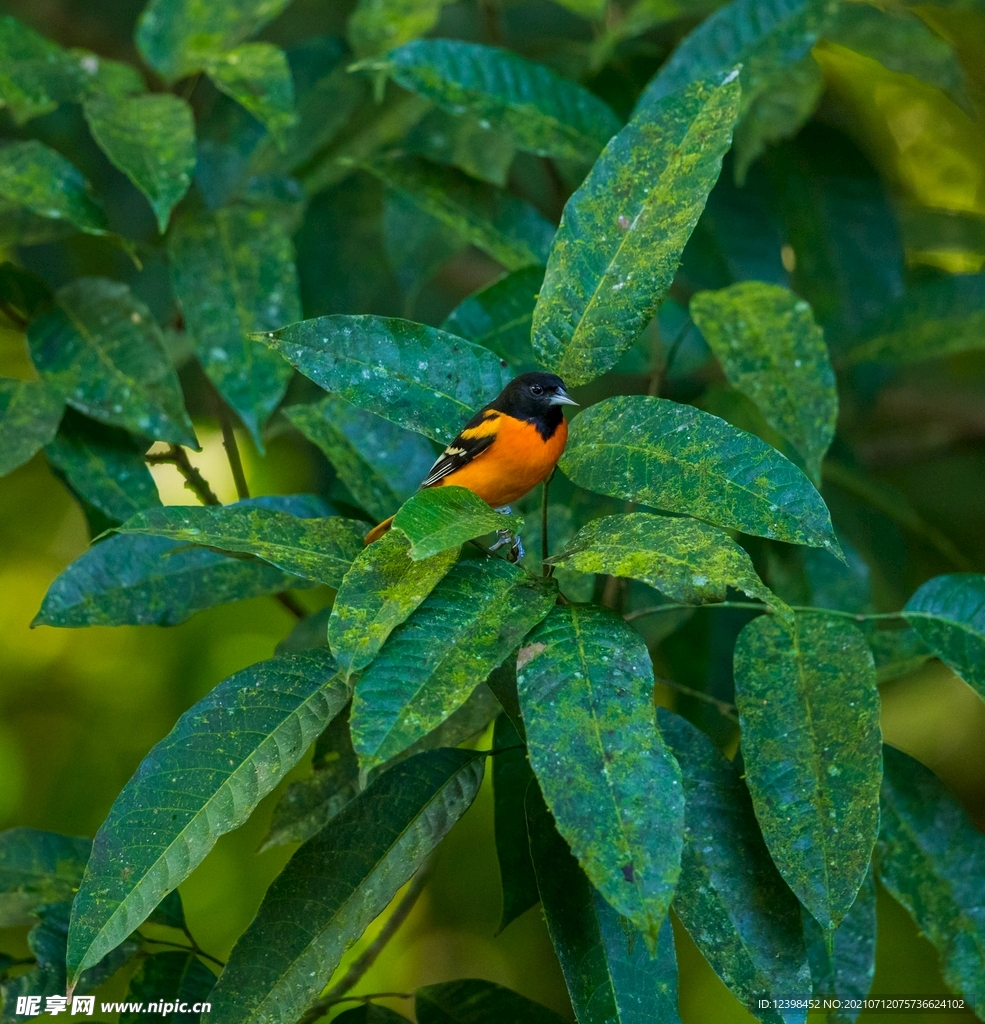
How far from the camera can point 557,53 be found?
9.96 ft

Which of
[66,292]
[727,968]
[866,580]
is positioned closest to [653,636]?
[866,580]

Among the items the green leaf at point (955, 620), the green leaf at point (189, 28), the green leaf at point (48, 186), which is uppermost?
the green leaf at point (189, 28)

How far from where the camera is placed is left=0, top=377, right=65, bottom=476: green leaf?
1.82 meters

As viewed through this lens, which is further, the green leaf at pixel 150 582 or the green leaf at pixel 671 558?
Answer: the green leaf at pixel 150 582

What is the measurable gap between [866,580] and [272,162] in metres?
1.86

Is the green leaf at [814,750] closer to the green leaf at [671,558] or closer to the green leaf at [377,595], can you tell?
the green leaf at [671,558]

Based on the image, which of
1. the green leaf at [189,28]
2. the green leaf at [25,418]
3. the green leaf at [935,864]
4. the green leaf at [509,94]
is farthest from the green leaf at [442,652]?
the green leaf at [189,28]

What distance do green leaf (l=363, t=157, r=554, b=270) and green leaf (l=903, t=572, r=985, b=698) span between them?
1064 millimetres

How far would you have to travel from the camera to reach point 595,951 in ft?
4.30

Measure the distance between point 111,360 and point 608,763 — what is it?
1.41m

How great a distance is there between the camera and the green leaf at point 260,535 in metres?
1.26

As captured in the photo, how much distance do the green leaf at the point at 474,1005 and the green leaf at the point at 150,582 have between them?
0.74 m

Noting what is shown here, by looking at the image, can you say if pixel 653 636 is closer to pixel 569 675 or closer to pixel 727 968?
pixel 727 968

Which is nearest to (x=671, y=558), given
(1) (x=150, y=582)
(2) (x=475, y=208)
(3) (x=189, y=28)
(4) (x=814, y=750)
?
(4) (x=814, y=750)
